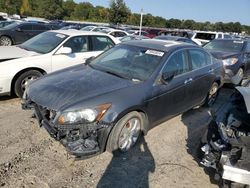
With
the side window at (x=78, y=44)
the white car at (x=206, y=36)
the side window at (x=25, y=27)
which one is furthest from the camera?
the white car at (x=206, y=36)

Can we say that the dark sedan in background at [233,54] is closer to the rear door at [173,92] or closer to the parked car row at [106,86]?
the parked car row at [106,86]

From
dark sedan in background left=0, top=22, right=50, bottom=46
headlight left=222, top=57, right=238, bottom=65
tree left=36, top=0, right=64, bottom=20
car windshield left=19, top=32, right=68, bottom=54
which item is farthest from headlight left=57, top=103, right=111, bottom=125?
tree left=36, top=0, right=64, bottom=20

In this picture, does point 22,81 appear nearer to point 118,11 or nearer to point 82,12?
point 118,11

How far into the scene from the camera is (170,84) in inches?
180

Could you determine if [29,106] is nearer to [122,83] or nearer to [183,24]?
[122,83]

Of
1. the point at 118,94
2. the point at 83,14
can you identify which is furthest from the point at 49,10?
the point at 118,94

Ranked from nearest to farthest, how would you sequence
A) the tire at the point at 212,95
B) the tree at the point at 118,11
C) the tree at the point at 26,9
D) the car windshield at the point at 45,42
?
the tire at the point at 212,95 → the car windshield at the point at 45,42 → the tree at the point at 118,11 → the tree at the point at 26,9

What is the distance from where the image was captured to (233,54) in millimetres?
8711

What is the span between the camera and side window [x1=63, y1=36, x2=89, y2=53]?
671cm

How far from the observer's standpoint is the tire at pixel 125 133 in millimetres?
3744

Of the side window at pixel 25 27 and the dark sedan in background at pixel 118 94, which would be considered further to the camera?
the side window at pixel 25 27

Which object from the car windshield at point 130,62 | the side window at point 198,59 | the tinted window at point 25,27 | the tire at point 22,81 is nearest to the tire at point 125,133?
the car windshield at point 130,62

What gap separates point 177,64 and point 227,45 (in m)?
5.64

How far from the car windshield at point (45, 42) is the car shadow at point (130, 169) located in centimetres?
345
